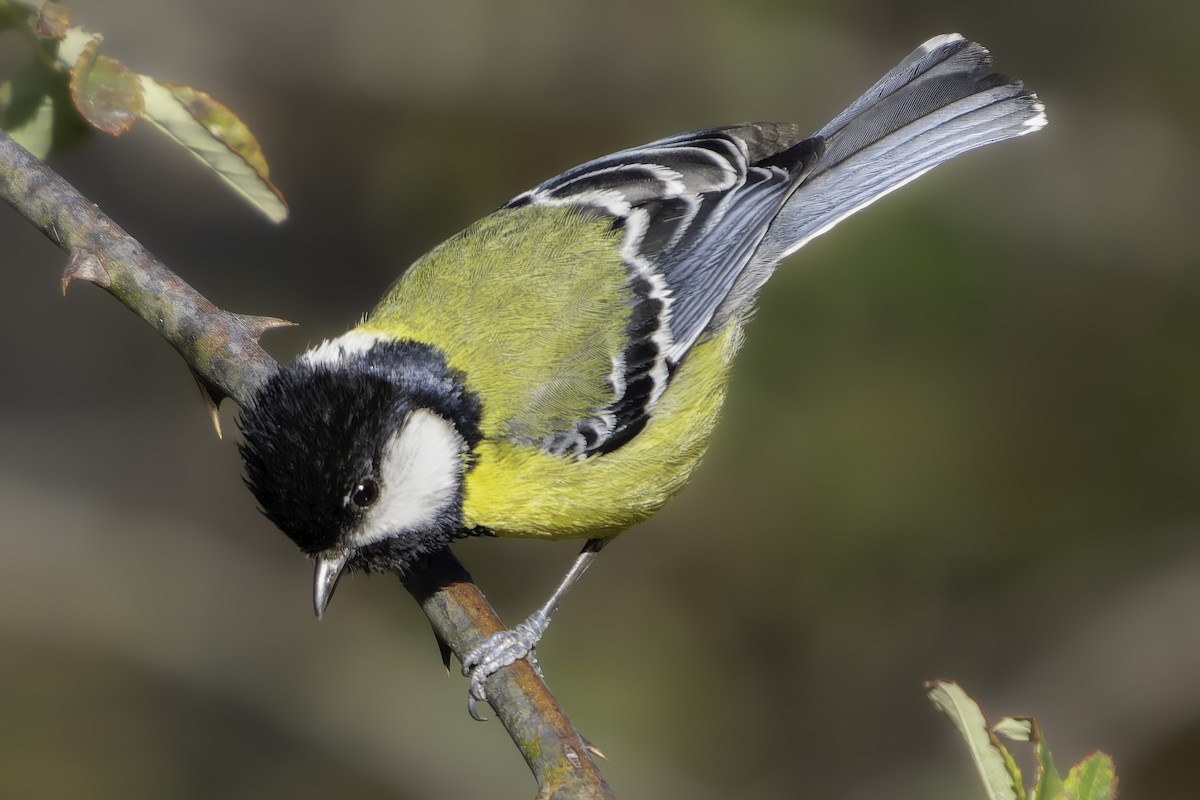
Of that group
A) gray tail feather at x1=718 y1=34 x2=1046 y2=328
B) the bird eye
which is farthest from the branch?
gray tail feather at x1=718 y1=34 x2=1046 y2=328

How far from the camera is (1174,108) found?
500 cm

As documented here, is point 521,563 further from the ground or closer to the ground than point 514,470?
closer to the ground

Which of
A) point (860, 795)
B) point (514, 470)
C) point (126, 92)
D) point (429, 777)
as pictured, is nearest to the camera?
point (126, 92)

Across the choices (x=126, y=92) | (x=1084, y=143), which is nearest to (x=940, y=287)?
(x=1084, y=143)

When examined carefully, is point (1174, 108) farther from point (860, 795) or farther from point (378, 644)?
point (378, 644)

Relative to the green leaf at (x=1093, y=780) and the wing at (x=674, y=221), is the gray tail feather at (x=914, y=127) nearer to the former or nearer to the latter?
the wing at (x=674, y=221)

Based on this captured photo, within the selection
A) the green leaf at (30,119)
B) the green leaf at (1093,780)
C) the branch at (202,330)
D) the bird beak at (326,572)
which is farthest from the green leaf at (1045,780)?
the green leaf at (30,119)

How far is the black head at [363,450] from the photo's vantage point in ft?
8.05

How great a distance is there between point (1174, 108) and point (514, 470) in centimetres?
375

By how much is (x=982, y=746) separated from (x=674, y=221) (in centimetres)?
200

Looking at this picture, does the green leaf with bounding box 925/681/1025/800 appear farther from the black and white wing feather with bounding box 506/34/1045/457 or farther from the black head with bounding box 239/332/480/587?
the black and white wing feather with bounding box 506/34/1045/457

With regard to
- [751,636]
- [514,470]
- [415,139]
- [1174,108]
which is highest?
[415,139]

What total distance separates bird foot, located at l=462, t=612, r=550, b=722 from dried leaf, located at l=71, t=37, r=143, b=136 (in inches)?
48.1

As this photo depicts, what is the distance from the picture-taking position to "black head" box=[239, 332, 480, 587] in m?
2.45
